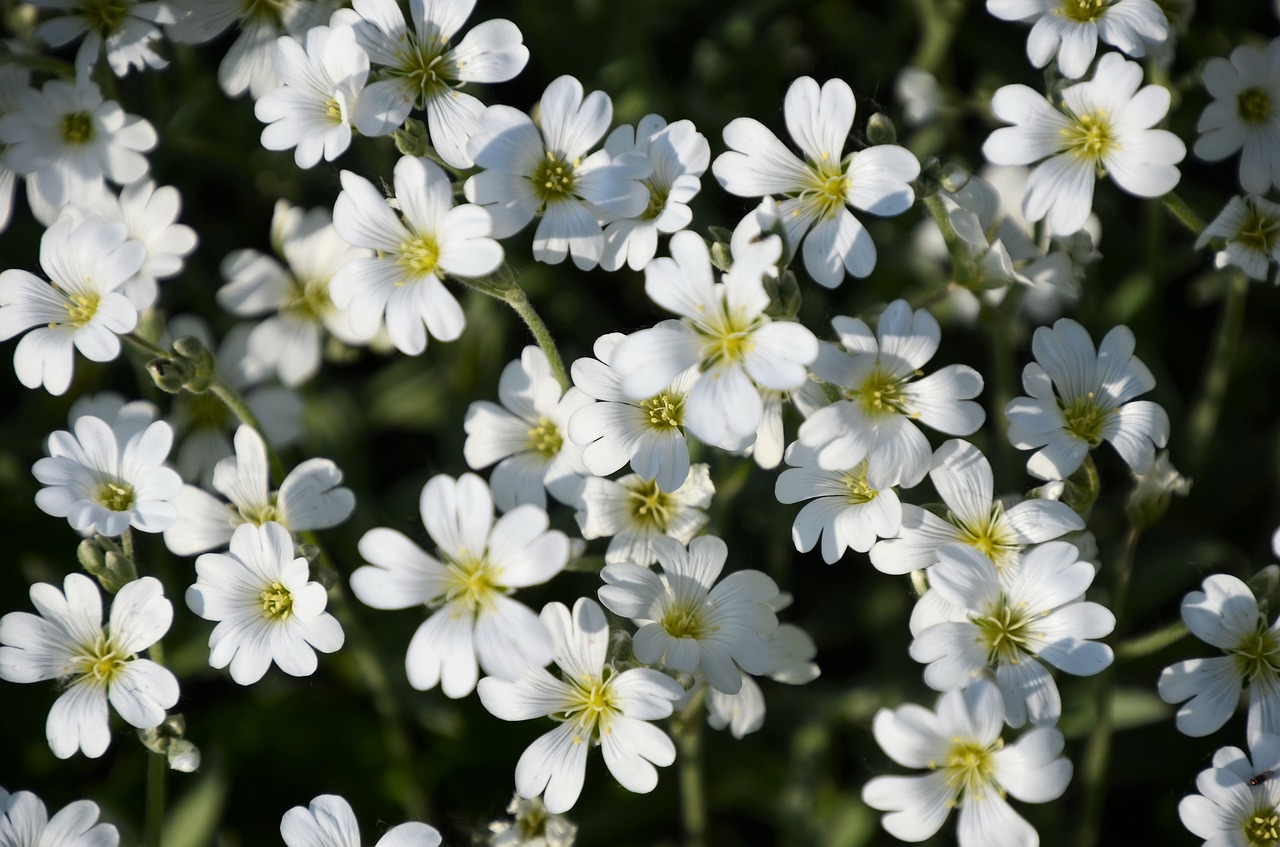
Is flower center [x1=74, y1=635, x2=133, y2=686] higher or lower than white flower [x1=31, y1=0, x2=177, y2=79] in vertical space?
lower

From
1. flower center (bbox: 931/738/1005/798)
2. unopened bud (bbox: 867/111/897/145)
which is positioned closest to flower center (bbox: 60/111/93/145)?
unopened bud (bbox: 867/111/897/145)

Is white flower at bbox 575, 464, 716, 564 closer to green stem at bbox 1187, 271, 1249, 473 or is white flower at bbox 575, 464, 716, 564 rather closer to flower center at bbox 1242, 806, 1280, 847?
flower center at bbox 1242, 806, 1280, 847

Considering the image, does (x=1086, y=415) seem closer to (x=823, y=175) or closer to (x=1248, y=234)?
(x=1248, y=234)

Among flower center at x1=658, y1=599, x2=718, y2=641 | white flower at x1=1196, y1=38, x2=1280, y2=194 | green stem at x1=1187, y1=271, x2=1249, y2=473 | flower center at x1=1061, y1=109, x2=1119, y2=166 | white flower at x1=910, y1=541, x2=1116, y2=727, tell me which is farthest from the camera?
green stem at x1=1187, y1=271, x2=1249, y2=473

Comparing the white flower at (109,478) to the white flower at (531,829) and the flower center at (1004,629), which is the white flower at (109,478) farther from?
the flower center at (1004,629)

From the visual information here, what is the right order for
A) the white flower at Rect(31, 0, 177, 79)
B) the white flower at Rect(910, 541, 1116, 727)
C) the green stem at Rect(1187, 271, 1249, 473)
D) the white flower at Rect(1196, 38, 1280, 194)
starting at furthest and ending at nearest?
the green stem at Rect(1187, 271, 1249, 473) → the white flower at Rect(31, 0, 177, 79) → the white flower at Rect(1196, 38, 1280, 194) → the white flower at Rect(910, 541, 1116, 727)

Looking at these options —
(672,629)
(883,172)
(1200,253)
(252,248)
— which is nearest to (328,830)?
(672,629)
